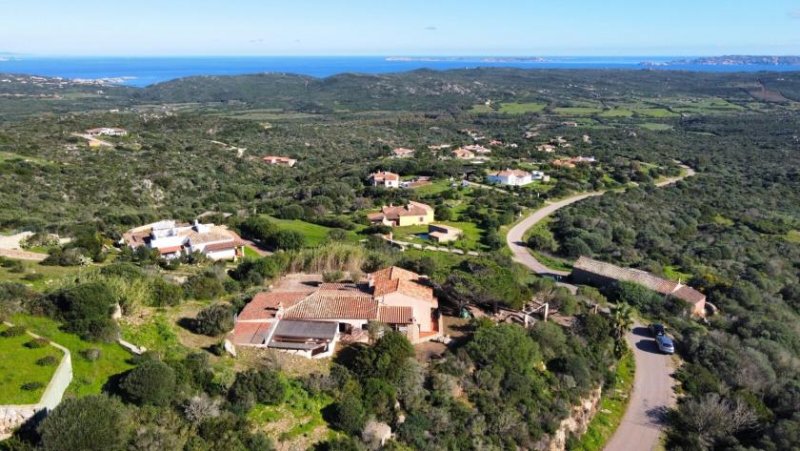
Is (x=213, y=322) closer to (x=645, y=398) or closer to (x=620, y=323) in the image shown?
(x=645, y=398)

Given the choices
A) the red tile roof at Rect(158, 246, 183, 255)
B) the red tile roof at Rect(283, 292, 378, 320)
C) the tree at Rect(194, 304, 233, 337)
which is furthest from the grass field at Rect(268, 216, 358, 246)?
the tree at Rect(194, 304, 233, 337)

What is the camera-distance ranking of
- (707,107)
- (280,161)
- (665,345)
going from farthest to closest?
(707,107)
(280,161)
(665,345)

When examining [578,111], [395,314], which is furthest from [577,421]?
[578,111]

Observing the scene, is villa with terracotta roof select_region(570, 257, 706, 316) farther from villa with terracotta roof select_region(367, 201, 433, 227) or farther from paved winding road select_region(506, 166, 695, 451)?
villa with terracotta roof select_region(367, 201, 433, 227)

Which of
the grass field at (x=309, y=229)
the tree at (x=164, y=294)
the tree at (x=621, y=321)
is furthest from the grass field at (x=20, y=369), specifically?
the tree at (x=621, y=321)

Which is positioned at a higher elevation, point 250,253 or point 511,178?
point 250,253

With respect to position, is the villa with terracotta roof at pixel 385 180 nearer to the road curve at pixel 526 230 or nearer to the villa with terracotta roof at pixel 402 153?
the road curve at pixel 526 230

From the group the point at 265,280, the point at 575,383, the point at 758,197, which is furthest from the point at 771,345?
the point at 758,197
